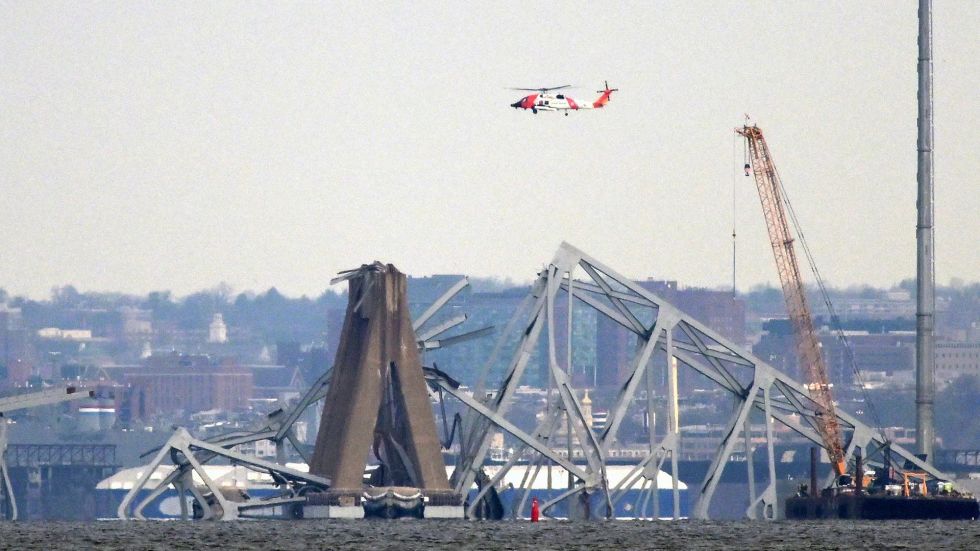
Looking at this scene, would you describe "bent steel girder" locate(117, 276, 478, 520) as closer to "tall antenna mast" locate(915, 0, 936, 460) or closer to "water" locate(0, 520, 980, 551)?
"water" locate(0, 520, 980, 551)

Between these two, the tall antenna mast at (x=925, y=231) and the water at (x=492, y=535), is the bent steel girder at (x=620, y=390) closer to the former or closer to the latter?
the water at (x=492, y=535)

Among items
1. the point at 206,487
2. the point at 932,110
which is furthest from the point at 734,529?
the point at 932,110

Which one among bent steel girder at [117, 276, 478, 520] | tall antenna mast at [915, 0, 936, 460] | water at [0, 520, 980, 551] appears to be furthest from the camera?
tall antenna mast at [915, 0, 936, 460]

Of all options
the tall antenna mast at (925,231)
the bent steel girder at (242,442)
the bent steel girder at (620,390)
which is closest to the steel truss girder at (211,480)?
the bent steel girder at (242,442)

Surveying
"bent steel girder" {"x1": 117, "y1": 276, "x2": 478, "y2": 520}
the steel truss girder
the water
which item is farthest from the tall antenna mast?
the steel truss girder

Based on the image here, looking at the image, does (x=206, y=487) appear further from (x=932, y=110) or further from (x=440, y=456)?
(x=932, y=110)

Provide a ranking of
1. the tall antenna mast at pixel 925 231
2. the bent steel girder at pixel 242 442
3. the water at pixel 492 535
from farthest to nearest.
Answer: the tall antenna mast at pixel 925 231 < the bent steel girder at pixel 242 442 < the water at pixel 492 535

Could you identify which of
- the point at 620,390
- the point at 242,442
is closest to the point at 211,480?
the point at 242,442
